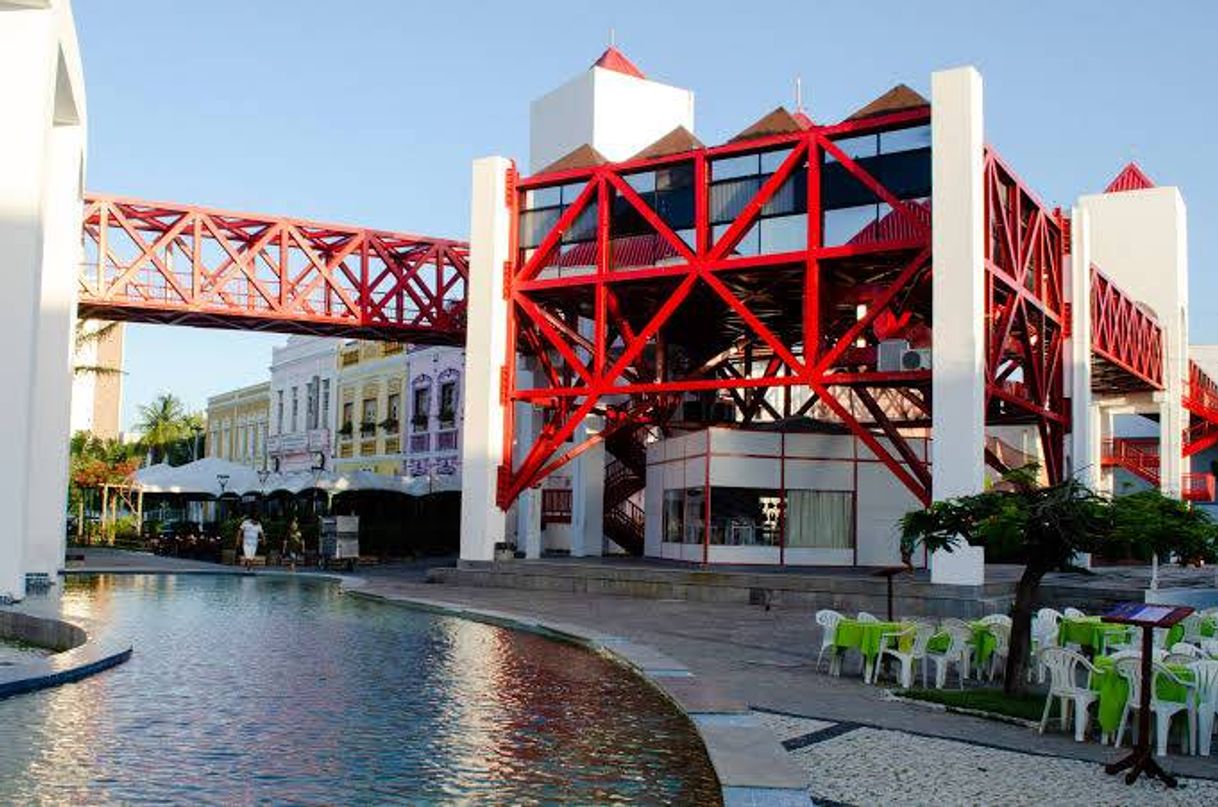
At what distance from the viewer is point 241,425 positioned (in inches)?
2756

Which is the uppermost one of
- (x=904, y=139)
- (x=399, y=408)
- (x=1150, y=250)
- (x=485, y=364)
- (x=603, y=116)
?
(x=603, y=116)

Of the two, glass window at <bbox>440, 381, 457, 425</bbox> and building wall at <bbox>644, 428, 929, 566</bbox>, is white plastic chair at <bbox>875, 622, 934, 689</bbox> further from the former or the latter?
glass window at <bbox>440, 381, 457, 425</bbox>

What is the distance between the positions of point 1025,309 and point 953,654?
18226 millimetres

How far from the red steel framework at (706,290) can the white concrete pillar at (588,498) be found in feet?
2.83

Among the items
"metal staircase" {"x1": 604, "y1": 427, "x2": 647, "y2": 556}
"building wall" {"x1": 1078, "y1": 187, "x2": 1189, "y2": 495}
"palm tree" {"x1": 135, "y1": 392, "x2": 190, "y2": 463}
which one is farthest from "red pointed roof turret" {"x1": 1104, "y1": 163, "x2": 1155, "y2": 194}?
"palm tree" {"x1": 135, "y1": 392, "x2": 190, "y2": 463}

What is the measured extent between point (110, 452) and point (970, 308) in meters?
42.6

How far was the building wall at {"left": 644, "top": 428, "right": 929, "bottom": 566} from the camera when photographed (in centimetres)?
3038

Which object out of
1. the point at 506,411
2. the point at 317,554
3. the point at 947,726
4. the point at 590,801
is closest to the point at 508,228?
the point at 506,411

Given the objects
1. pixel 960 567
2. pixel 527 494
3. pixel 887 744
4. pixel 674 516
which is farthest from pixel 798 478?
pixel 887 744

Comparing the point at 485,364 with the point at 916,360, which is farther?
the point at 485,364

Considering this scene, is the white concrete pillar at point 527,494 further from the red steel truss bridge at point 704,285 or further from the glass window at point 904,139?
the glass window at point 904,139

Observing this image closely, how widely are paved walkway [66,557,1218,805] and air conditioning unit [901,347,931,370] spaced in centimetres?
954

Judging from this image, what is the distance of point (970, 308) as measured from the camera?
24641mm

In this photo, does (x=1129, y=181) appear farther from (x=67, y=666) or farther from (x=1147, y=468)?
(x=67, y=666)
